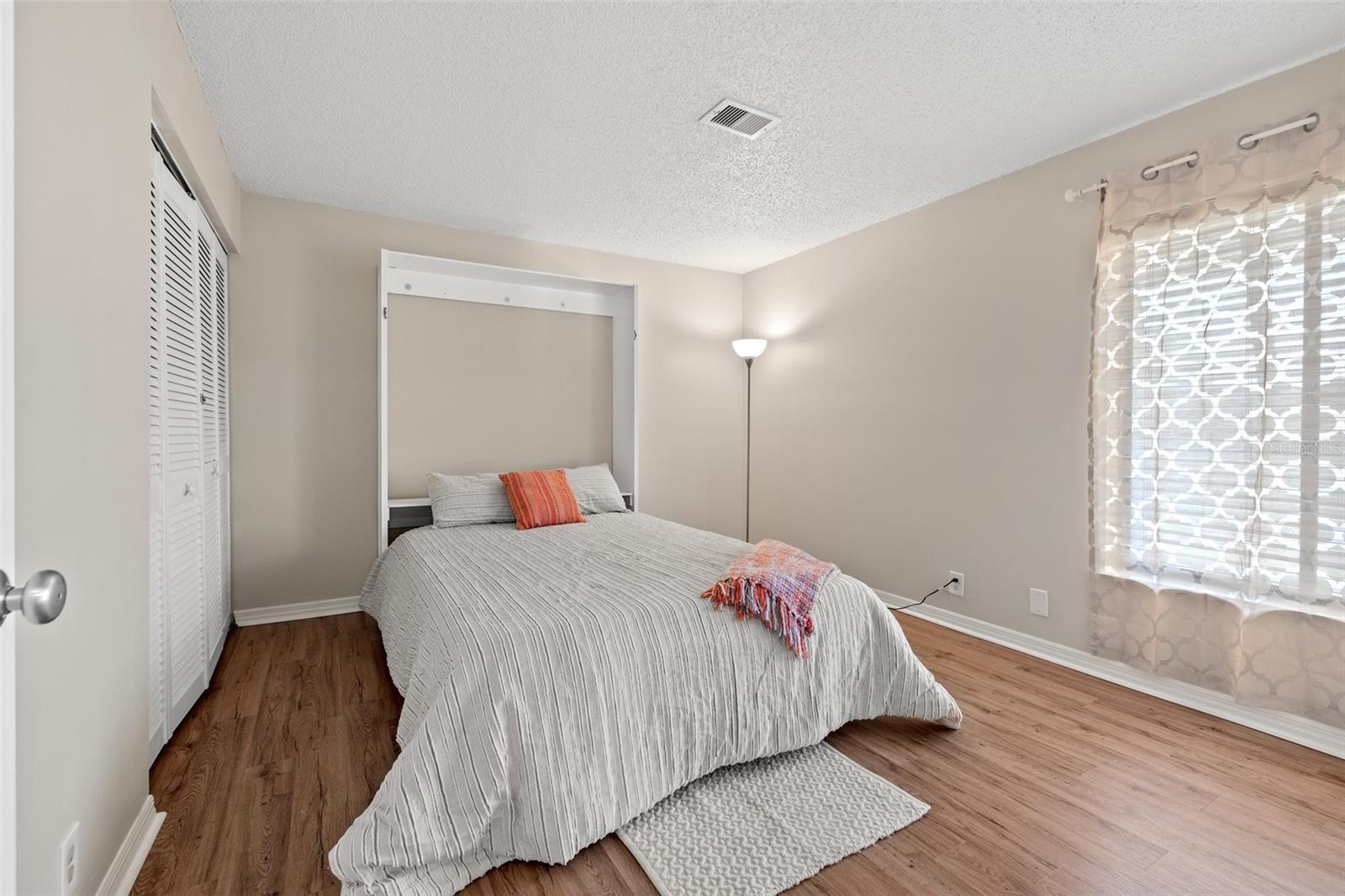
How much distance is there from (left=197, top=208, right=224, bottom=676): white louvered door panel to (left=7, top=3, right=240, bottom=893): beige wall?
42.1 inches

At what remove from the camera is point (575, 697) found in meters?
1.70

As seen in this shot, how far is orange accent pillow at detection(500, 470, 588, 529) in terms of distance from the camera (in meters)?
3.49

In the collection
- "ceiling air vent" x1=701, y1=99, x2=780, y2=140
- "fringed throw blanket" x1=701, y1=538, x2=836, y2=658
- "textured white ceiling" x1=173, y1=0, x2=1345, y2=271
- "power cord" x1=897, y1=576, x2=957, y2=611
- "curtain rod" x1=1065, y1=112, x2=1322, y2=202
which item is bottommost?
"power cord" x1=897, y1=576, x2=957, y2=611

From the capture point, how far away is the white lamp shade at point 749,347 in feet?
15.5

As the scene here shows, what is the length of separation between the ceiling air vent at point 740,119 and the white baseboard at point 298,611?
327 cm

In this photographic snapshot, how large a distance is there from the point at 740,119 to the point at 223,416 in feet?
9.79

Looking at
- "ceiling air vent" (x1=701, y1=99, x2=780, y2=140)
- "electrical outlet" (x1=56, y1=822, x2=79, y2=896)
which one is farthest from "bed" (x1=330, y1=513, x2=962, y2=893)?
"ceiling air vent" (x1=701, y1=99, x2=780, y2=140)

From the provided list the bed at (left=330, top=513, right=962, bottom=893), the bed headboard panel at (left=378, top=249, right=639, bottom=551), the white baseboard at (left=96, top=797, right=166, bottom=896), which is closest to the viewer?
the white baseboard at (left=96, top=797, right=166, bottom=896)

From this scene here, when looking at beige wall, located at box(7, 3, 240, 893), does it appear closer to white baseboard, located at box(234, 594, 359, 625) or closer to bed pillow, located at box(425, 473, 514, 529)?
bed pillow, located at box(425, 473, 514, 529)

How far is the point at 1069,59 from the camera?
2.23 m

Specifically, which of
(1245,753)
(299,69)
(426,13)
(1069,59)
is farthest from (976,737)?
(299,69)

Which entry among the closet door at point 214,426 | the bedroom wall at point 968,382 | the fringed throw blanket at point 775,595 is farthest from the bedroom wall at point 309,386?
the fringed throw blanket at point 775,595

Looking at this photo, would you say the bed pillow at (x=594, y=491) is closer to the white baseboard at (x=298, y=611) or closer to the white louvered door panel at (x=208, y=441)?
the white baseboard at (x=298, y=611)

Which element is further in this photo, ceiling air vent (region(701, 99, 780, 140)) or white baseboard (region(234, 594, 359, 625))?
white baseboard (region(234, 594, 359, 625))
